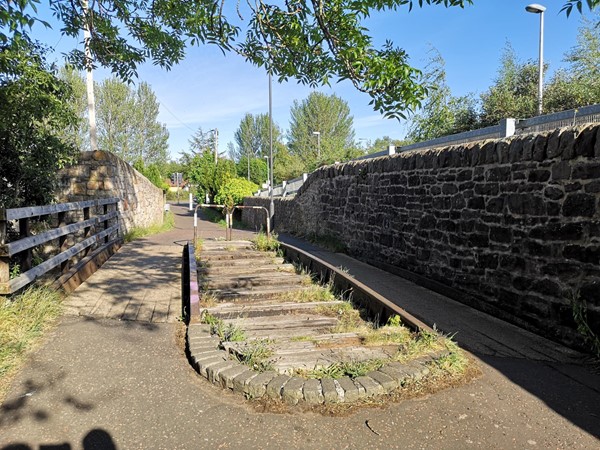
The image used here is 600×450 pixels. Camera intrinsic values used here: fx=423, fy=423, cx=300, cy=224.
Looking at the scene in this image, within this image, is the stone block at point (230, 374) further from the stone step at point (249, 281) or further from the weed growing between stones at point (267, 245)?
the weed growing between stones at point (267, 245)

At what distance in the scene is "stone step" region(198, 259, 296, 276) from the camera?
23.2ft

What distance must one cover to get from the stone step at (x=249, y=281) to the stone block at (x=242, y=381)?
2.94m

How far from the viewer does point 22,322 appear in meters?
3.84

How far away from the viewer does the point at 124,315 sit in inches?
184

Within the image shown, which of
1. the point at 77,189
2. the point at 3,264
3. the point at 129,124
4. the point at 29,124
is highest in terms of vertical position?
the point at 129,124

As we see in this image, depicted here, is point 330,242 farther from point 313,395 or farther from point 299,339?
point 313,395

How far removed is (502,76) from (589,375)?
1739 cm

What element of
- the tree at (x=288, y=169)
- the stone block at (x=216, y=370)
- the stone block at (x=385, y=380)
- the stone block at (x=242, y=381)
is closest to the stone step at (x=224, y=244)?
the stone block at (x=216, y=370)

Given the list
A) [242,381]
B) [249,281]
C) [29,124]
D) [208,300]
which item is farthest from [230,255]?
[242,381]

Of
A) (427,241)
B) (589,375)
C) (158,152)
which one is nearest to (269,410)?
(589,375)

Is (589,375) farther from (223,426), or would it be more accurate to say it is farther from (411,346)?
(223,426)

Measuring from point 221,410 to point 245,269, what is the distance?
14.6 feet

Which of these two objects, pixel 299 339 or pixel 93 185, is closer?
pixel 299 339

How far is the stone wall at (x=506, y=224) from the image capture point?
423 centimetres
